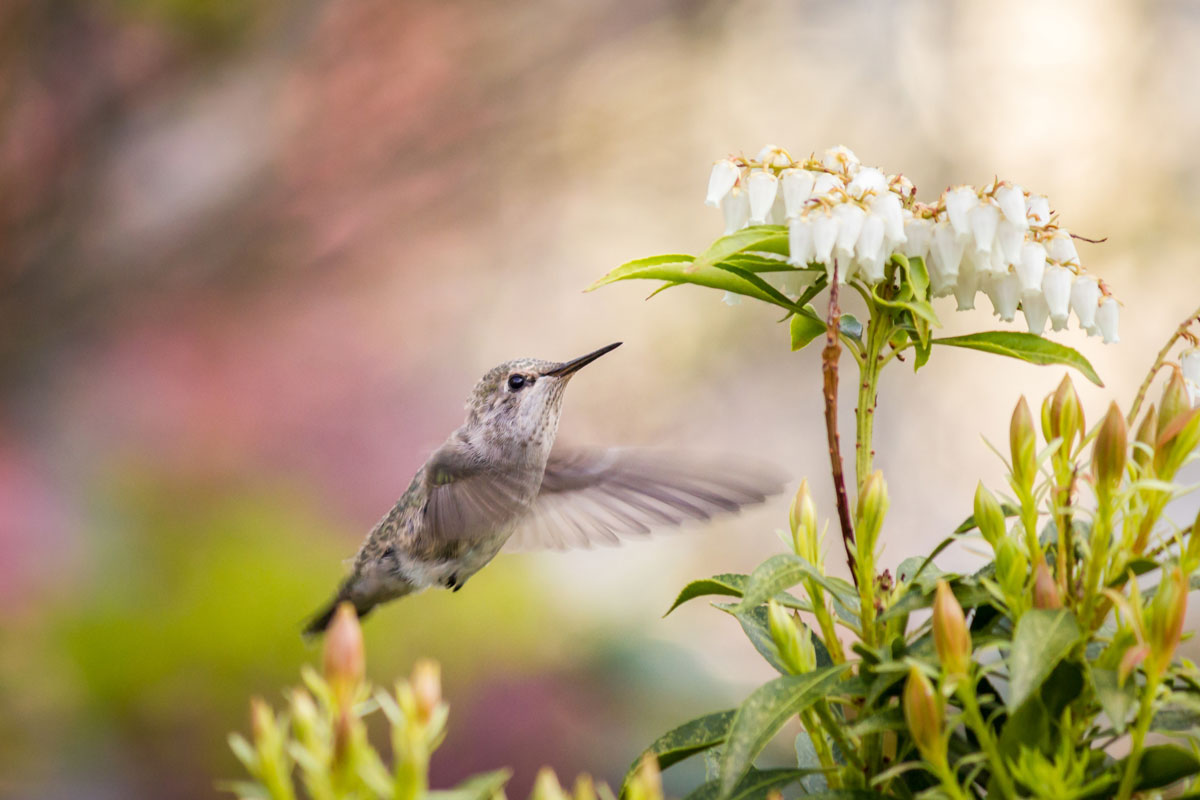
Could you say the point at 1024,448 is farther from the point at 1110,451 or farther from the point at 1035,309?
the point at 1035,309

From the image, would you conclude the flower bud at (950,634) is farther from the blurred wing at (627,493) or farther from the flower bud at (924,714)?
the blurred wing at (627,493)

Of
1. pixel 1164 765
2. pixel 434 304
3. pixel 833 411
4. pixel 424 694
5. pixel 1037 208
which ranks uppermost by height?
pixel 434 304

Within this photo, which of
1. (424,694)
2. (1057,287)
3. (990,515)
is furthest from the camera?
(1057,287)

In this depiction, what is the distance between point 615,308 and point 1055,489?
2.58 m

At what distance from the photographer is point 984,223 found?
0.66 metres

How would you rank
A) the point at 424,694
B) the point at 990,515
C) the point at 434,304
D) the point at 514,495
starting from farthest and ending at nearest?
1. the point at 434,304
2. the point at 514,495
3. the point at 990,515
4. the point at 424,694

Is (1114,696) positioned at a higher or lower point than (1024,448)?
lower

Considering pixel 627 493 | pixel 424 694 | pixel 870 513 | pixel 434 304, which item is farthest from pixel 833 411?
pixel 434 304

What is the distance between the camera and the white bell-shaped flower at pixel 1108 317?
0.74 m

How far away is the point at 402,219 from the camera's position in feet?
10.7

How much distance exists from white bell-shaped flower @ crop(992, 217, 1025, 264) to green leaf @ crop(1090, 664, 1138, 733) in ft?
0.86

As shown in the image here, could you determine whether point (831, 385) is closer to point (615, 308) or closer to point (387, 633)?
point (387, 633)

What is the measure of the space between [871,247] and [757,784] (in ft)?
1.06

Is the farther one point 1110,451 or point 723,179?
point 723,179
